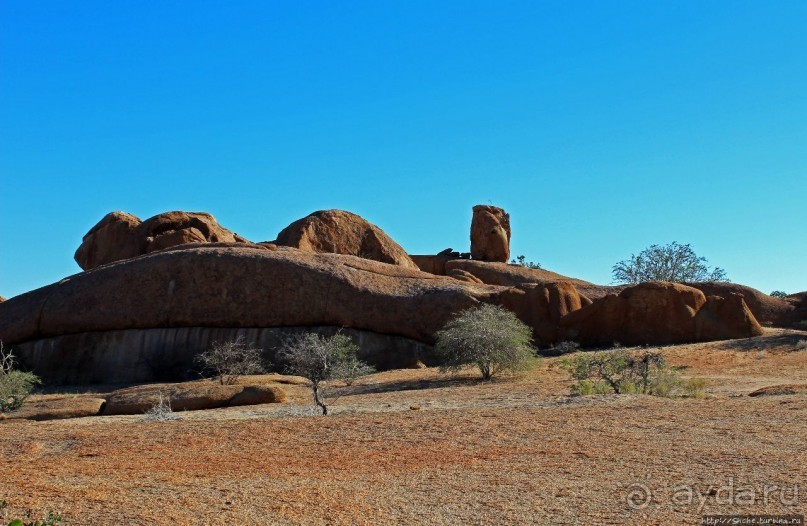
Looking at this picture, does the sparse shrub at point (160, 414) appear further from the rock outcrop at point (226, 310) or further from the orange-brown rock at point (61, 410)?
the rock outcrop at point (226, 310)

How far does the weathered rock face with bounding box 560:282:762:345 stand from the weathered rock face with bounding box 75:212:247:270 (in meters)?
14.4

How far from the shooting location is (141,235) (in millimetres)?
33469

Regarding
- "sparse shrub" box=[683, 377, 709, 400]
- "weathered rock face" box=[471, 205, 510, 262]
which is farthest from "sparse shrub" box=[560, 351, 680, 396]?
"weathered rock face" box=[471, 205, 510, 262]

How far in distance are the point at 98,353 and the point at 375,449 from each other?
18.2 m

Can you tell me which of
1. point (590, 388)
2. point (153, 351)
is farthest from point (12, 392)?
point (590, 388)

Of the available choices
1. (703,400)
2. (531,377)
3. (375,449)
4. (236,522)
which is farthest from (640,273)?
(236,522)

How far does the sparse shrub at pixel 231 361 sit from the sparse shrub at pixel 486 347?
509 centimetres

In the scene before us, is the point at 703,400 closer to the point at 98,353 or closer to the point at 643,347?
the point at 643,347

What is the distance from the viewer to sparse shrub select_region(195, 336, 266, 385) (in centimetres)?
2208

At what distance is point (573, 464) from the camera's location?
833cm

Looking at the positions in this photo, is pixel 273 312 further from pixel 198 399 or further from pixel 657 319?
pixel 657 319

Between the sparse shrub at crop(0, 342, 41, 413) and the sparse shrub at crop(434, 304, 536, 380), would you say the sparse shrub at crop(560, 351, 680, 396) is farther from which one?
the sparse shrub at crop(0, 342, 41, 413)

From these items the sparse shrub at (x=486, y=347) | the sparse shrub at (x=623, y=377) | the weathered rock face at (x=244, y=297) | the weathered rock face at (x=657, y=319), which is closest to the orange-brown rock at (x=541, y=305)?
the weathered rock face at (x=657, y=319)

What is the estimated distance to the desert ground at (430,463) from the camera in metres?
6.67
